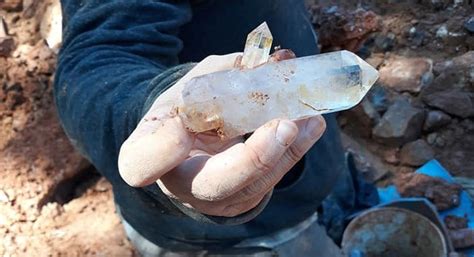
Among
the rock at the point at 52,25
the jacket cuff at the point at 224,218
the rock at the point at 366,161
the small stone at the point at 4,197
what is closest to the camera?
the jacket cuff at the point at 224,218

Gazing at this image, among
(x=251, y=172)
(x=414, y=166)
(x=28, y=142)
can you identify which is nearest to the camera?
(x=251, y=172)

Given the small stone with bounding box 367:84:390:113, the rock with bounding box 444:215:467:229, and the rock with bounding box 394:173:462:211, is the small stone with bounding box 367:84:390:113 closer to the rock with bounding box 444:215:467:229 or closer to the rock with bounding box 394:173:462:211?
the rock with bounding box 394:173:462:211

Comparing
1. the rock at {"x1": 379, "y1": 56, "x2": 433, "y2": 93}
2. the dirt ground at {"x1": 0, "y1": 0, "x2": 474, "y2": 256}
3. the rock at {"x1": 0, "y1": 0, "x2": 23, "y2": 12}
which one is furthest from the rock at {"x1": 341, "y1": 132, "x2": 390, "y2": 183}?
the rock at {"x1": 0, "y1": 0, "x2": 23, "y2": 12}

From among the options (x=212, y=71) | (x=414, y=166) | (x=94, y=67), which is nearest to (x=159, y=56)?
(x=94, y=67)

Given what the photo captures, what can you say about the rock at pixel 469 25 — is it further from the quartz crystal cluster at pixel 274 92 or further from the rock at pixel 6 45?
the quartz crystal cluster at pixel 274 92

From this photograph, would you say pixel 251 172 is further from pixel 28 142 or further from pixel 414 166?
pixel 414 166

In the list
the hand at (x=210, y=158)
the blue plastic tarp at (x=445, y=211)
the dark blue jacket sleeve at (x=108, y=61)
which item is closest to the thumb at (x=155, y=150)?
the hand at (x=210, y=158)
